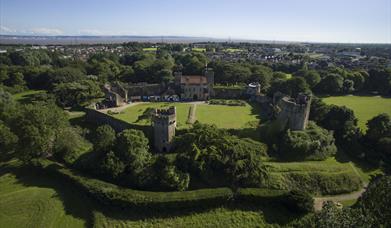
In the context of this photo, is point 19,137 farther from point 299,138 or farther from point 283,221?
point 299,138

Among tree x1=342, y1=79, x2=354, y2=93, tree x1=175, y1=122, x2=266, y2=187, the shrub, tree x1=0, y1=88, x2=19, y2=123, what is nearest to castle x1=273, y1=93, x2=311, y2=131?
tree x1=175, y1=122, x2=266, y2=187

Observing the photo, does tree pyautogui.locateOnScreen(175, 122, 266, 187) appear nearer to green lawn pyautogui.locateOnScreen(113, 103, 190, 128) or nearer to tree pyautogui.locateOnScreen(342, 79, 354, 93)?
green lawn pyautogui.locateOnScreen(113, 103, 190, 128)

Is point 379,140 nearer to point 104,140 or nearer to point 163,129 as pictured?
point 163,129

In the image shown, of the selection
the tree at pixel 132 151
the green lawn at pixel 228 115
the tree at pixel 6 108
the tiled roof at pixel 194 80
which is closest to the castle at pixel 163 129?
the tree at pixel 132 151

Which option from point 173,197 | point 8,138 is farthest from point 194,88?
point 8,138

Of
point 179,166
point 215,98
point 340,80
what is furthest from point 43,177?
point 340,80
